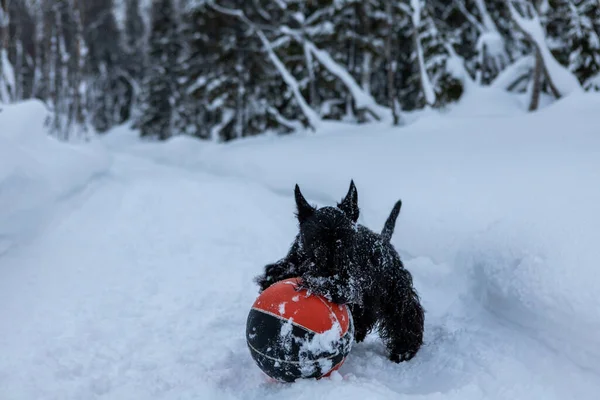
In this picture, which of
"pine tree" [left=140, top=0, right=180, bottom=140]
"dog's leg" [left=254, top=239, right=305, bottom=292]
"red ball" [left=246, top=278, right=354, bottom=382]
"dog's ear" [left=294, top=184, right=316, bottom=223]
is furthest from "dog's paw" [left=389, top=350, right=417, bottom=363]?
"pine tree" [left=140, top=0, right=180, bottom=140]

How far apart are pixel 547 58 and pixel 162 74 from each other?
2724 centimetres

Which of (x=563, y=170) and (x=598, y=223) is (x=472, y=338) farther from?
(x=563, y=170)

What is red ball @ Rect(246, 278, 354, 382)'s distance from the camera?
2.71 m

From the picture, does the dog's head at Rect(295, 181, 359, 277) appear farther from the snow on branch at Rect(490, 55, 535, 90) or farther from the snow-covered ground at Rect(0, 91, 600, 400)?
the snow on branch at Rect(490, 55, 535, 90)

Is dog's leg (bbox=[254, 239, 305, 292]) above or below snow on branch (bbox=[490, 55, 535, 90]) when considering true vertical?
below

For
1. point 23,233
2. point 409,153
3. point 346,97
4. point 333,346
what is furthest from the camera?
point 346,97

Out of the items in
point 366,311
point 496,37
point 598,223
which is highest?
point 496,37

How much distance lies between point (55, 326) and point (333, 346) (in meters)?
2.66

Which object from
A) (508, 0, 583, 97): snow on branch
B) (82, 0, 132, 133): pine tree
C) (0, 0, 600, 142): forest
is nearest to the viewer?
(508, 0, 583, 97): snow on branch

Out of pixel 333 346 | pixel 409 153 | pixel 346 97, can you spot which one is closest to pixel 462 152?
pixel 409 153

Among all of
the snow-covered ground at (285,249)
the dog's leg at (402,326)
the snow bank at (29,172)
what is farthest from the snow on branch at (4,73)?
the dog's leg at (402,326)

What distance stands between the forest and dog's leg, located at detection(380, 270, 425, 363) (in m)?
7.02

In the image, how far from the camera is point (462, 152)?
7.07m

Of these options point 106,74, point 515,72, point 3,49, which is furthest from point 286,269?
point 106,74
